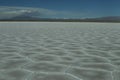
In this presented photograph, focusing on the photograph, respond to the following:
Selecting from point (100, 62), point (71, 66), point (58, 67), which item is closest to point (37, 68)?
point (58, 67)

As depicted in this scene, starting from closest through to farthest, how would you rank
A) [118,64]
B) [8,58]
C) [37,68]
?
[37,68] → [118,64] → [8,58]

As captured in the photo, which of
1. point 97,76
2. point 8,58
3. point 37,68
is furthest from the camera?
point 8,58

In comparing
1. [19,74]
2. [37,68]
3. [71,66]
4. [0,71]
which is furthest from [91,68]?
[0,71]

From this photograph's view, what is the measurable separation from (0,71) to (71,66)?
96 centimetres

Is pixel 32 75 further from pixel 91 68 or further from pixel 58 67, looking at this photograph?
pixel 91 68

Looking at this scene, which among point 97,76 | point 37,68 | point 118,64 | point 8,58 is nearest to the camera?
point 97,76

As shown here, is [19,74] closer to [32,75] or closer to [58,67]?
[32,75]

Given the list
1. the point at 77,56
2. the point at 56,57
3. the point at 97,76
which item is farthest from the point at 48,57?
the point at 97,76

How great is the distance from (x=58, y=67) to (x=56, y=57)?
755 mm

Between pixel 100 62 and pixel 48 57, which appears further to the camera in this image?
pixel 48 57

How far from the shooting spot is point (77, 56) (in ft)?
12.8

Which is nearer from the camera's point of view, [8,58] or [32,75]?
[32,75]

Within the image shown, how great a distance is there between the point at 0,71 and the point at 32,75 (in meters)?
0.45

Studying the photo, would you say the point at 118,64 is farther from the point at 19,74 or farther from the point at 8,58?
the point at 8,58
